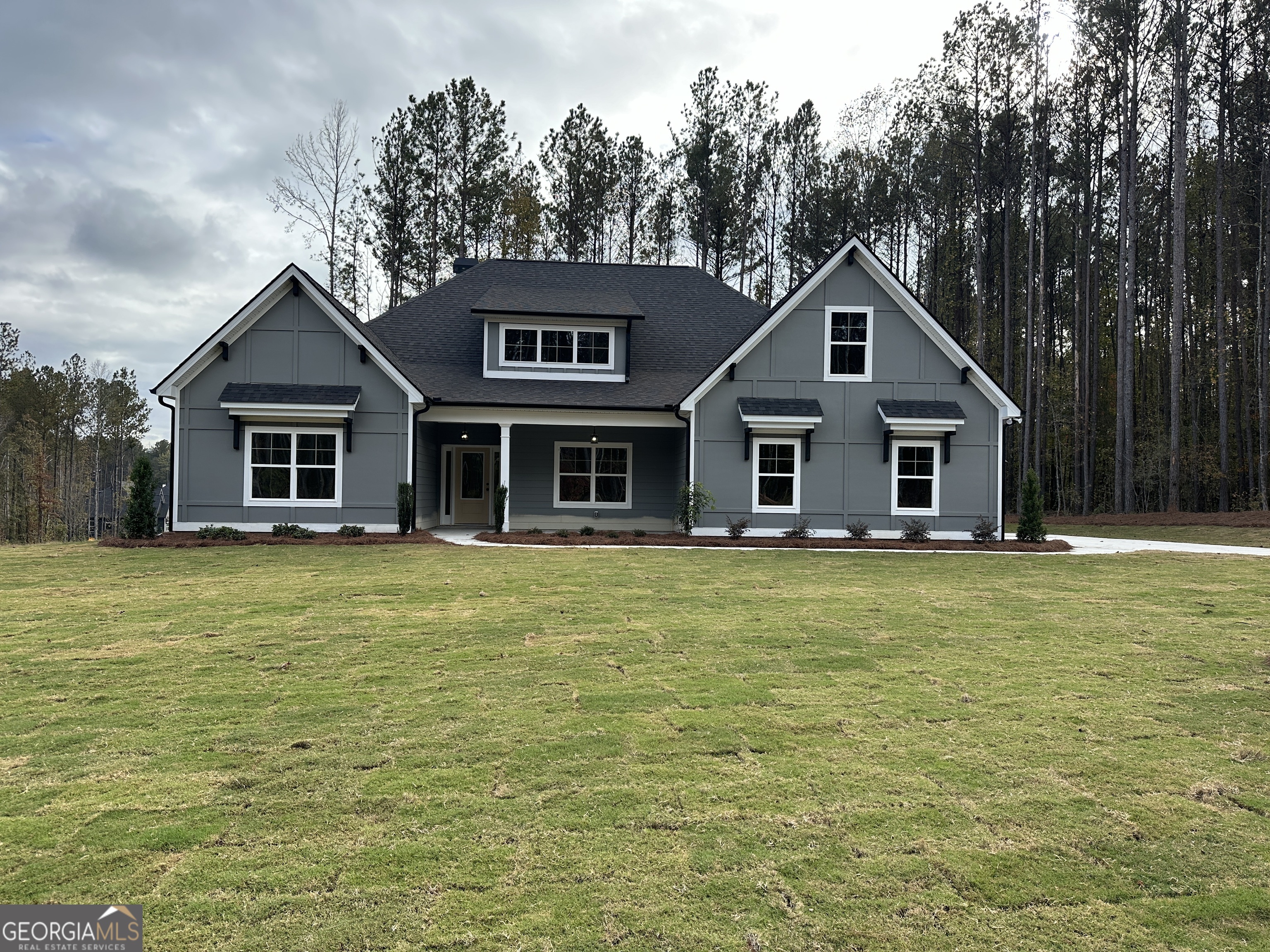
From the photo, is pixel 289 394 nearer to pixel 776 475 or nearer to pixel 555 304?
pixel 555 304

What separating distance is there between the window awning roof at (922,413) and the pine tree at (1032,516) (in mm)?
2155

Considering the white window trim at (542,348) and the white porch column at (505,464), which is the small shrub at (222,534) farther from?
the white window trim at (542,348)

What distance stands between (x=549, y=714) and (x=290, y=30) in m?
17.2

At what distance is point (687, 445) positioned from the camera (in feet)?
59.7

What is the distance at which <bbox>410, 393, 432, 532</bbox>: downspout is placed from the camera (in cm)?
1702

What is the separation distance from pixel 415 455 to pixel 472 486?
3.94m

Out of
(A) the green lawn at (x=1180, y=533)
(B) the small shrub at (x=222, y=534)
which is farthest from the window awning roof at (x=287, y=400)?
(A) the green lawn at (x=1180, y=533)

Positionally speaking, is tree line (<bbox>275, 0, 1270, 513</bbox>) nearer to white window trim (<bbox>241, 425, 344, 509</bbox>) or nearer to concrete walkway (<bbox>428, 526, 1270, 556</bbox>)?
concrete walkway (<bbox>428, 526, 1270, 556</bbox>)

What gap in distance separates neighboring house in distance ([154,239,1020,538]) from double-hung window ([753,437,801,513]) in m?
0.04

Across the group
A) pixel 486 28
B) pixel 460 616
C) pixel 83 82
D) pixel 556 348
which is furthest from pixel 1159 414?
pixel 83 82

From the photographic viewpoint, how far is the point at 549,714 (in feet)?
15.6

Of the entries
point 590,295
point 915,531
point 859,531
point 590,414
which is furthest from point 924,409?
point 590,295

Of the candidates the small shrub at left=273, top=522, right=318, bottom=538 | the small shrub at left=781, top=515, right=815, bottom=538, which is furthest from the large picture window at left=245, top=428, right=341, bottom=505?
the small shrub at left=781, top=515, right=815, bottom=538

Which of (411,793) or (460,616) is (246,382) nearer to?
(460,616)
